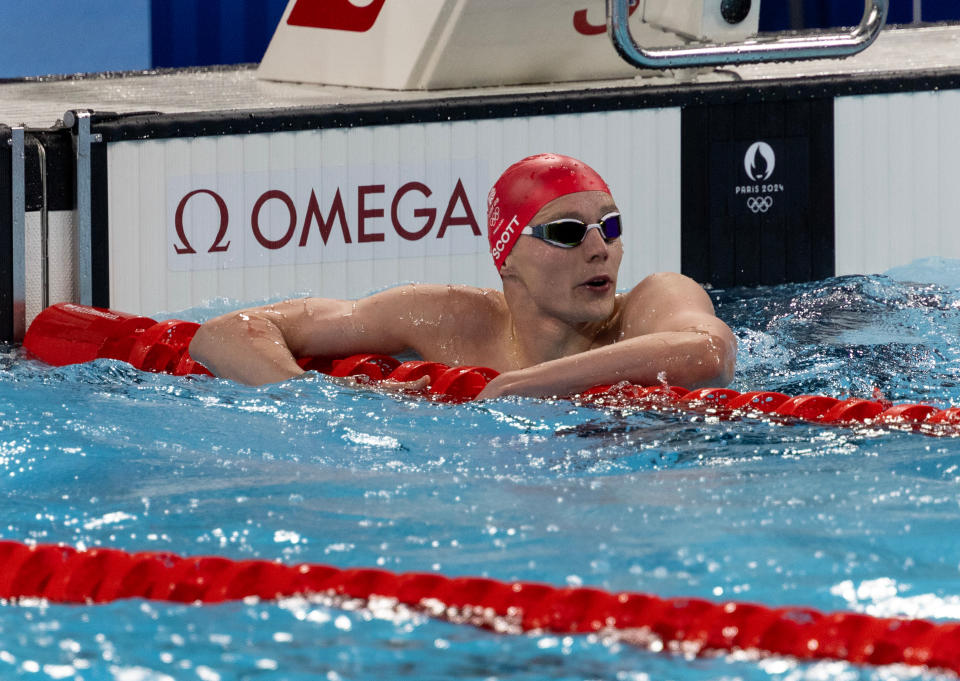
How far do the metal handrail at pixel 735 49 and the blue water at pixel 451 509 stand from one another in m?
1.32

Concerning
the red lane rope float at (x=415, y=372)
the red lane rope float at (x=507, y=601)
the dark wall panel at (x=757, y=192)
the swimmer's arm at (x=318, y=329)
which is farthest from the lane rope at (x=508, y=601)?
the dark wall panel at (x=757, y=192)

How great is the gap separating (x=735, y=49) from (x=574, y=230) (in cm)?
155

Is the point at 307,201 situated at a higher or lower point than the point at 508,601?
higher

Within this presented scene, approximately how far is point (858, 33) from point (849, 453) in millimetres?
2460

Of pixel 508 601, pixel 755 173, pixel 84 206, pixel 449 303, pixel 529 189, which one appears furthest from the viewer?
pixel 755 173

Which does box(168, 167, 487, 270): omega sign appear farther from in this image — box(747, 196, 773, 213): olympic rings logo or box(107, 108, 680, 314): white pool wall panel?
box(747, 196, 773, 213): olympic rings logo

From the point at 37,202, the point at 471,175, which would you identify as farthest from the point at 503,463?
the point at 37,202

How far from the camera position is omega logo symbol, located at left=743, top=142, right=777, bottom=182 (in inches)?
199

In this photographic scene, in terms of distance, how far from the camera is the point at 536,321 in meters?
3.45

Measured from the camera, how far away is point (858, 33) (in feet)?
15.4

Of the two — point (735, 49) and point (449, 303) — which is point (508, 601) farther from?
point (735, 49)

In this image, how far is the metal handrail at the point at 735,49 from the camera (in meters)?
4.46

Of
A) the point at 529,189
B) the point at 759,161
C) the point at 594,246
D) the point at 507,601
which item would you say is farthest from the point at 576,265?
the point at 759,161

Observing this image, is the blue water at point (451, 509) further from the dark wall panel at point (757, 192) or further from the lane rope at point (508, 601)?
the dark wall panel at point (757, 192)
